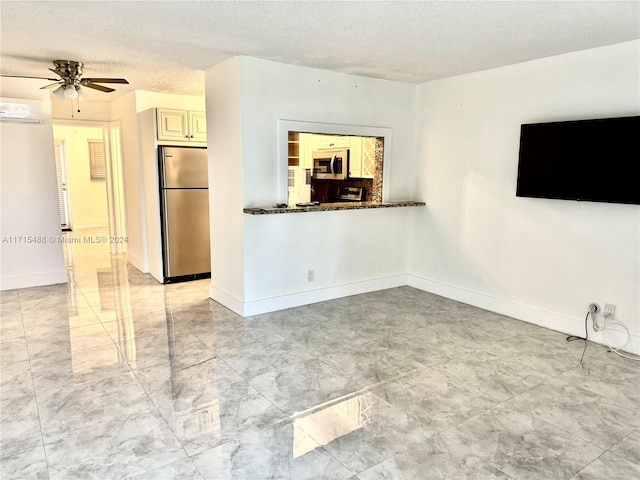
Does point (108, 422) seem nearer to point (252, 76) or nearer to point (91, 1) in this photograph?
point (91, 1)

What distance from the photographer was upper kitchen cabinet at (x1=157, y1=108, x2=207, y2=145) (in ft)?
16.3

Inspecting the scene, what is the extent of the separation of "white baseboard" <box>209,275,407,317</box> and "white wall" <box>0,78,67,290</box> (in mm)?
2176

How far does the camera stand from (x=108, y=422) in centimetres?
236

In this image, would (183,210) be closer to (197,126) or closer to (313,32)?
(197,126)

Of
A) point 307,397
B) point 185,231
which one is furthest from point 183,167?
point 307,397

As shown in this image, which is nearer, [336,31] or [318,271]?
[336,31]

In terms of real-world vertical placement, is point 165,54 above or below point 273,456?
above

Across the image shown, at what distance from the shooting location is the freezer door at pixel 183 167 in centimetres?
498

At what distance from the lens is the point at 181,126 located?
5.07m

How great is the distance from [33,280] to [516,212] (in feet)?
17.6

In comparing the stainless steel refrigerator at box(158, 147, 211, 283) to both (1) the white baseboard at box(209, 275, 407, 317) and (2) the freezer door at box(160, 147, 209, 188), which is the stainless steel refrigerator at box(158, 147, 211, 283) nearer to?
(2) the freezer door at box(160, 147, 209, 188)

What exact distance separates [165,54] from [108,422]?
2879 millimetres

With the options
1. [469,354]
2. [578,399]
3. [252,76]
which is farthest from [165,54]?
[578,399]

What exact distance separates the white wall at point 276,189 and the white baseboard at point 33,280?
209cm
